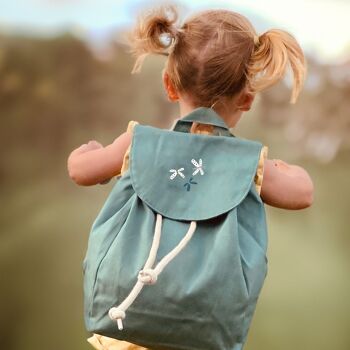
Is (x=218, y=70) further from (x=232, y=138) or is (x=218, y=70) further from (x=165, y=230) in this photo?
(x=165, y=230)

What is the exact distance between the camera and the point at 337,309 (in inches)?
91.4

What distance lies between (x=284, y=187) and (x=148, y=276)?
269 millimetres

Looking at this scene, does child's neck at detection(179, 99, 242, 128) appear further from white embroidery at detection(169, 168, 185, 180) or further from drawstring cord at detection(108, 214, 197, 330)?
drawstring cord at detection(108, 214, 197, 330)

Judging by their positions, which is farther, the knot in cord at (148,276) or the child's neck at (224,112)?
the child's neck at (224,112)

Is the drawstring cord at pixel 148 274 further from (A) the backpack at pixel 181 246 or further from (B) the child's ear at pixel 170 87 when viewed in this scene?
(B) the child's ear at pixel 170 87

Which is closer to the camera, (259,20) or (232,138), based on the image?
(232,138)

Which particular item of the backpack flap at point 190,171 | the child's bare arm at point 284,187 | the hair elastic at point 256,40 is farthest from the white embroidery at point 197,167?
the hair elastic at point 256,40

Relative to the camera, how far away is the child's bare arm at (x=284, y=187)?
3.61ft

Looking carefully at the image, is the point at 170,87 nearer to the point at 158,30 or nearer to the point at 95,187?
the point at 158,30

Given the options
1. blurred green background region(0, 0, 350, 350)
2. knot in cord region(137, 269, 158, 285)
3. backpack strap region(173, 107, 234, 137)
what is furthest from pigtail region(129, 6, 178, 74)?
blurred green background region(0, 0, 350, 350)

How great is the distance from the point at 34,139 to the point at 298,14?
2.81 ft

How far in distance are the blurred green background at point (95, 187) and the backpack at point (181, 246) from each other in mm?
1272

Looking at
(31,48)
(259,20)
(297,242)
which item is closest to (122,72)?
(31,48)

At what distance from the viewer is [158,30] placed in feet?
3.71
